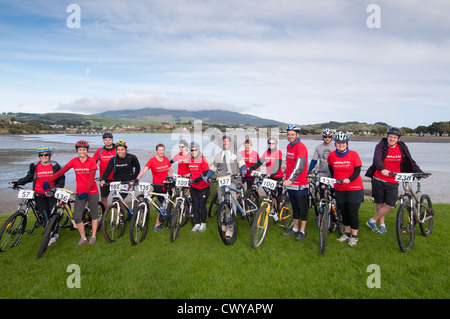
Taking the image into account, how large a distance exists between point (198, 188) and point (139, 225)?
5.18 ft

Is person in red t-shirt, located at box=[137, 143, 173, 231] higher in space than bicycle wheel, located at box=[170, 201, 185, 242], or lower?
higher

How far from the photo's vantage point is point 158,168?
6672 millimetres

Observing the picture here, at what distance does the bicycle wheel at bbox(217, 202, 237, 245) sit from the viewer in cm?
539

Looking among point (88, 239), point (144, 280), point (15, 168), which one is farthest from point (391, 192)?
point (15, 168)

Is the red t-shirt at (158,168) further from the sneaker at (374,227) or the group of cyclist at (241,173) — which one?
the sneaker at (374,227)

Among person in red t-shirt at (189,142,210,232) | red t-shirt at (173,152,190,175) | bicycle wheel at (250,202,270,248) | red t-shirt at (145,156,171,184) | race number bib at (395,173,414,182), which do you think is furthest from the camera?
red t-shirt at (173,152,190,175)

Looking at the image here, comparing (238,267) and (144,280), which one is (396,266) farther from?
(144,280)

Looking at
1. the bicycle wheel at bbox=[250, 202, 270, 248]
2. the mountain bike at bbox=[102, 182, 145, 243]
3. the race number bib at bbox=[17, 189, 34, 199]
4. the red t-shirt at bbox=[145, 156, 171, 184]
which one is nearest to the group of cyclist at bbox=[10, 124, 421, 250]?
the red t-shirt at bbox=[145, 156, 171, 184]

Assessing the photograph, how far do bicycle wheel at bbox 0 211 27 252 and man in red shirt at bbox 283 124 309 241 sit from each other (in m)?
5.67

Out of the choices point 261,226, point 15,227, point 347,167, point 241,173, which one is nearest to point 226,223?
A: point 261,226

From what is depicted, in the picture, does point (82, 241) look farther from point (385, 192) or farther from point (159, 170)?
point (385, 192)

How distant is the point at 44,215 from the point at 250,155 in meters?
5.41

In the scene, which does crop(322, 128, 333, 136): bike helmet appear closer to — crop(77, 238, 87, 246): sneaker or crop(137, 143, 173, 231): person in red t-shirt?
crop(137, 143, 173, 231): person in red t-shirt
